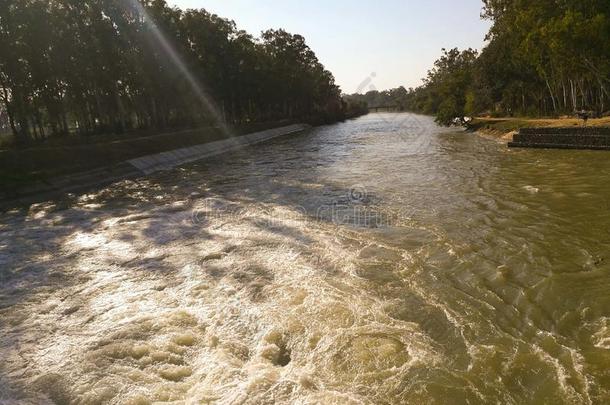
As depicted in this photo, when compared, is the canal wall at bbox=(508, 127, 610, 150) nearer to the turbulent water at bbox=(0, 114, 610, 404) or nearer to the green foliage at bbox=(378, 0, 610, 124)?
the green foliage at bbox=(378, 0, 610, 124)

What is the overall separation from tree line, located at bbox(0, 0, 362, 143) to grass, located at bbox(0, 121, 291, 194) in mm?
5157

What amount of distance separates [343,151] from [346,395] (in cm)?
3390

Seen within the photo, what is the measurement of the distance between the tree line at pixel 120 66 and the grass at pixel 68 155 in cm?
516

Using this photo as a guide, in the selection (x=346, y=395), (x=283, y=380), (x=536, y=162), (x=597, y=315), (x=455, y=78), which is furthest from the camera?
(x=455, y=78)

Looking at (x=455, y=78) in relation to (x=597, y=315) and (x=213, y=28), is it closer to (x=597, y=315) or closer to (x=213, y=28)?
(x=213, y=28)

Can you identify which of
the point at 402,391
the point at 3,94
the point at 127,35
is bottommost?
the point at 402,391

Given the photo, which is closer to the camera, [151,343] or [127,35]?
[151,343]

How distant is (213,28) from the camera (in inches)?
2125

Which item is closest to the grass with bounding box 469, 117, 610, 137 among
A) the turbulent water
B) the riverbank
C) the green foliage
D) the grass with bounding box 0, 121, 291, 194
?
the riverbank

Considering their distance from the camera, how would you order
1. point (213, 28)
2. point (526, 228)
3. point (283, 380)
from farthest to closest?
point (213, 28) → point (526, 228) → point (283, 380)

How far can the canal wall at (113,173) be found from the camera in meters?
21.5

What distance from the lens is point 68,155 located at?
27594 millimetres

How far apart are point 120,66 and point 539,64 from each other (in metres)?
42.0

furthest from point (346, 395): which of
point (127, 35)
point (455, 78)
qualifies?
point (455, 78)
